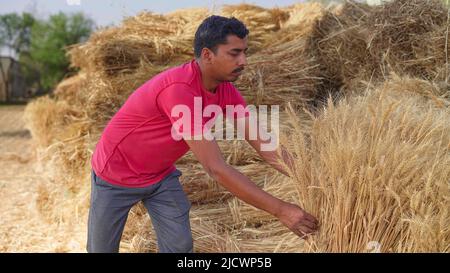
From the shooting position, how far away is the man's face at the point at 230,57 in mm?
1944

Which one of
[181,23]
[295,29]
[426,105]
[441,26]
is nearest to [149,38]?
[181,23]

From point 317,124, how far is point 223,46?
431 mm

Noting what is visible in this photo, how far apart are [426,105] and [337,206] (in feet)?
2.86

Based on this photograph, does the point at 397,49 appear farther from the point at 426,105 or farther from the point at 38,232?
the point at 38,232

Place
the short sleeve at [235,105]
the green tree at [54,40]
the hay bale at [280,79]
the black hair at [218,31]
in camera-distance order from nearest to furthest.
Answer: the black hair at [218,31] < the short sleeve at [235,105] < the hay bale at [280,79] < the green tree at [54,40]

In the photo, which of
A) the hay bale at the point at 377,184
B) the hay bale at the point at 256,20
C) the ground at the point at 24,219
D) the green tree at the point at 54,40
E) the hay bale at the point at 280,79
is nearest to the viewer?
the hay bale at the point at 377,184

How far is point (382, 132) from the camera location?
1.84m

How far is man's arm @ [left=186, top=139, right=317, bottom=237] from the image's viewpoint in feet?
5.89

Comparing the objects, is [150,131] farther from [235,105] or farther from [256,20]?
[256,20]

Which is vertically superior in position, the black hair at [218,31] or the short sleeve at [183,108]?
the black hair at [218,31]

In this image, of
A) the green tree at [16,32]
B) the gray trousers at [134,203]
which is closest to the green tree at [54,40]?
the green tree at [16,32]

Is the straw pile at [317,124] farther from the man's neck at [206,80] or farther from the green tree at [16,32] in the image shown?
the green tree at [16,32]

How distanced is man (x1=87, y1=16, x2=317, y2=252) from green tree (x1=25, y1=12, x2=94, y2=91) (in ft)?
40.0
